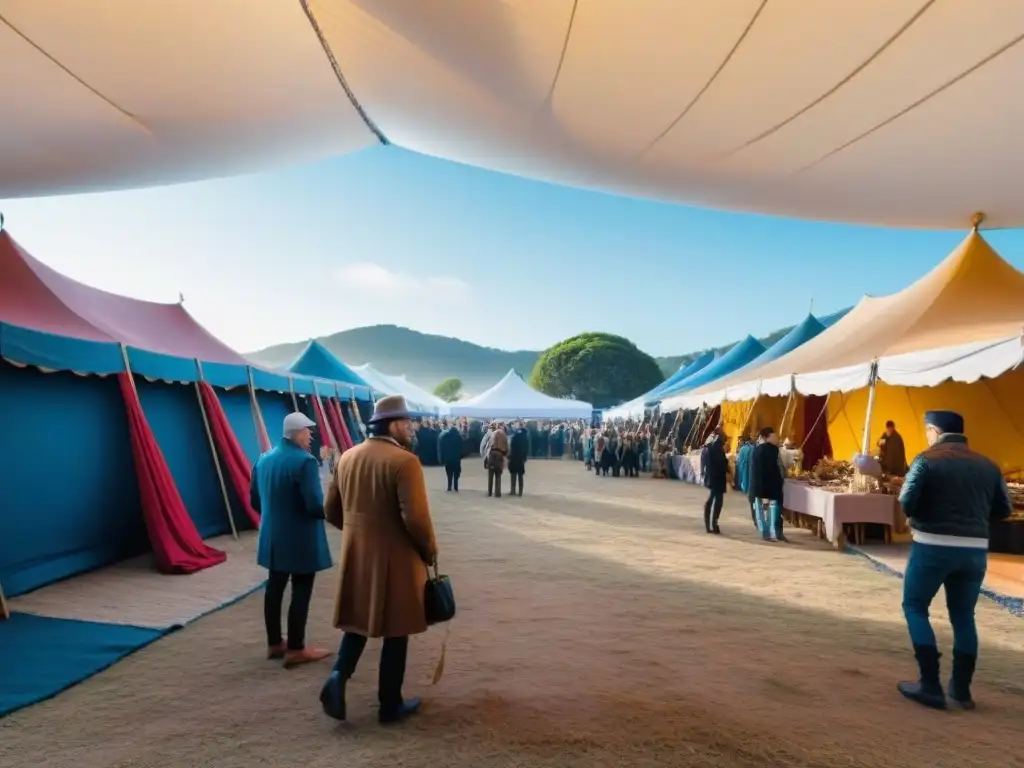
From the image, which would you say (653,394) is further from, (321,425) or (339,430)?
(321,425)

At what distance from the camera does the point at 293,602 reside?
387 centimetres

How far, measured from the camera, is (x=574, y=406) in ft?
96.0

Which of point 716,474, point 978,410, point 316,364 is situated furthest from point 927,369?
point 316,364

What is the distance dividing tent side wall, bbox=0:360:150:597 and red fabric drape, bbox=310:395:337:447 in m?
6.37

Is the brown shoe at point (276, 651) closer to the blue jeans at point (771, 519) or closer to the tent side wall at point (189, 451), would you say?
the tent side wall at point (189, 451)

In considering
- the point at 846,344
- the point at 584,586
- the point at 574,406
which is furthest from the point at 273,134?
the point at 574,406

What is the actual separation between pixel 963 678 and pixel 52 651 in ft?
16.5

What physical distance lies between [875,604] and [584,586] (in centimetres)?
232

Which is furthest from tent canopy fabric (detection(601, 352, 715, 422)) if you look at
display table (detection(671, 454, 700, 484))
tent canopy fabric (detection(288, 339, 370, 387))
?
tent canopy fabric (detection(288, 339, 370, 387))

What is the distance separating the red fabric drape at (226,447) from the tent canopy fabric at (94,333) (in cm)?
26

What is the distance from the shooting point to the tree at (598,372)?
215ft

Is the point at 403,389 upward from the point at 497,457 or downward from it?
upward

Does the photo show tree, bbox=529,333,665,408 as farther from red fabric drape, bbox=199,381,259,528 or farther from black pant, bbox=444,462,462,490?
red fabric drape, bbox=199,381,259,528

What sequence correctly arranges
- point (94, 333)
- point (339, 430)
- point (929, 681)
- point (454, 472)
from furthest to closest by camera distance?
point (339, 430), point (454, 472), point (94, 333), point (929, 681)
